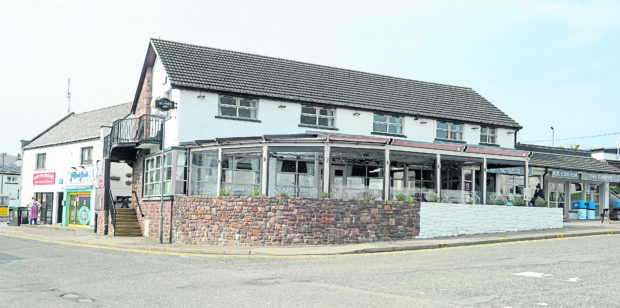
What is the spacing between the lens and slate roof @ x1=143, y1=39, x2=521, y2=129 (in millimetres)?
26359

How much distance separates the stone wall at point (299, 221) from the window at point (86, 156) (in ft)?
61.0

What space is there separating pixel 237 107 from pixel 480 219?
37.6ft

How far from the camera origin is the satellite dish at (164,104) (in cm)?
2325

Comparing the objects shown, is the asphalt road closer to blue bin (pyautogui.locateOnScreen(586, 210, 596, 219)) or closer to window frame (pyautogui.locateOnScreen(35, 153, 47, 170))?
blue bin (pyautogui.locateOnScreen(586, 210, 596, 219))

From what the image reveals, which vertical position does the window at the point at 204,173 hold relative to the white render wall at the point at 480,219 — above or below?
above

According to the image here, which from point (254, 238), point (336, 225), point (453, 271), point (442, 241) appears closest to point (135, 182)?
point (254, 238)

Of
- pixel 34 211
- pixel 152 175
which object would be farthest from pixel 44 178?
pixel 152 175

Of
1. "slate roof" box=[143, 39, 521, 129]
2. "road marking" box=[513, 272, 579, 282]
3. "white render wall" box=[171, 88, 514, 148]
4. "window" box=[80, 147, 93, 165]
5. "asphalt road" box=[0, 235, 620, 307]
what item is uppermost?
"slate roof" box=[143, 39, 521, 129]

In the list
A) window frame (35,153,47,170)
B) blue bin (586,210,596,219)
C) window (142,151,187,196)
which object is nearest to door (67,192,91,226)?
window frame (35,153,47,170)

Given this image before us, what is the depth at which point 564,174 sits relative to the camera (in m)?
32.9

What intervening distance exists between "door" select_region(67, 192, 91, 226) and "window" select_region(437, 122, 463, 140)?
22199mm

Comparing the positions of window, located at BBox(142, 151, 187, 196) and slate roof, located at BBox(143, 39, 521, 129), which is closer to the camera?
window, located at BBox(142, 151, 187, 196)

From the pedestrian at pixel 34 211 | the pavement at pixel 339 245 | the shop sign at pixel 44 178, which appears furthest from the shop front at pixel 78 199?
the pavement at pixel 339 245

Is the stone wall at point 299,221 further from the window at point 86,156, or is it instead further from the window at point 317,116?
the window at point 86,156
